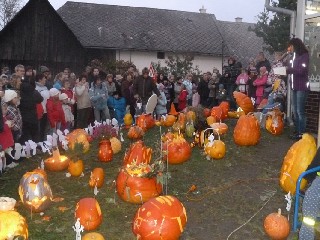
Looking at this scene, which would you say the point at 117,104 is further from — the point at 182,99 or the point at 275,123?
the point at 275,123

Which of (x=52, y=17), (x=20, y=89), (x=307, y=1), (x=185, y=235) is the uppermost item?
(x=52, y=17)

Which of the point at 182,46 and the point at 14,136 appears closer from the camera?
the point at 14,136

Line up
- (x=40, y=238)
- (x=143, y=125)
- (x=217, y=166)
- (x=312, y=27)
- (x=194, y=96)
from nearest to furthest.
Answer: (x=40, y=238), (x=217, y=166), (x=312, y=27), (x=143, y=125), (x=194, y=96)

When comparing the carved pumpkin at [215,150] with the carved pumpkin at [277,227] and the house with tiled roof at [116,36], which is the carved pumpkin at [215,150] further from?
the house with tiled roof at [116,36]

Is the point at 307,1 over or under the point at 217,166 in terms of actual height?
over

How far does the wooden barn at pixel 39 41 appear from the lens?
29178 millimetres

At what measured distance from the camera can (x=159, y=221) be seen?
4.87m

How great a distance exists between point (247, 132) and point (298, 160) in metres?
2.78

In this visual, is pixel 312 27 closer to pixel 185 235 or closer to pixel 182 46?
pixel 185 235

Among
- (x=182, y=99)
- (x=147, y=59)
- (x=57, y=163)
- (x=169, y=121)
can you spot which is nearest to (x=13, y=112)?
(x=57, y=163)

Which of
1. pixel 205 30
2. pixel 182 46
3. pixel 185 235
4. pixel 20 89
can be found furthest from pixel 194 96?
pixel 205 30

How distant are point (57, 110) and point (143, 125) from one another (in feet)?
7.14

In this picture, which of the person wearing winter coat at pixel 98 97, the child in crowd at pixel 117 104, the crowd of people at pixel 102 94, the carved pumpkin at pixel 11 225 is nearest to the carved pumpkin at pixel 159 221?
the carved pumpkin at pixel 11 225

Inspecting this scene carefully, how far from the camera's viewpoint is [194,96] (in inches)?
658
